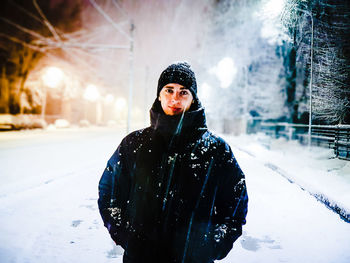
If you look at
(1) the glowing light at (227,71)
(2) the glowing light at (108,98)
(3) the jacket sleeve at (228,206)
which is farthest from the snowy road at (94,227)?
(2) the glowing light at (108,98)

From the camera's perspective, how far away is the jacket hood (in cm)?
163

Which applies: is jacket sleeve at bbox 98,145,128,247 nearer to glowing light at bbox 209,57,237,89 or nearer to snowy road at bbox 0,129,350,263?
snowy road at bbox 0,129,350,263

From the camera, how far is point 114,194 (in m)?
1.70

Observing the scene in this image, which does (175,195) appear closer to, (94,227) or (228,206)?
(228,206)

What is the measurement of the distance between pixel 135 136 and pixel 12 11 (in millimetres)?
27567

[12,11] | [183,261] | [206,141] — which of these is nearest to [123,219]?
[183,261]

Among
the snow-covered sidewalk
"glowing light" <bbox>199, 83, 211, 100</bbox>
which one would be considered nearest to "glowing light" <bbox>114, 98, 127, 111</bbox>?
"glowing light" <bbox>199, 83, 211, 100</bbox>

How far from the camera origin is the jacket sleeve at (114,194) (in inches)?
62.9

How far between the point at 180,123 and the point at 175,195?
1.63 feet

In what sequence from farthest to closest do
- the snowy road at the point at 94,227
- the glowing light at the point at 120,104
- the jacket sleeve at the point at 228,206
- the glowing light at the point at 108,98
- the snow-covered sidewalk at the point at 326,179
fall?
the glowing light at the point at 120,104 → the glowing light at the point at 108,98 → the snow-covered sidewalk at the point at 326,179 → the snowy road at the point at 94,227 → the jacket sleeve at the point at 228,206

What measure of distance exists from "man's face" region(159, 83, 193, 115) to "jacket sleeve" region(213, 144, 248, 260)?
44 centimetres

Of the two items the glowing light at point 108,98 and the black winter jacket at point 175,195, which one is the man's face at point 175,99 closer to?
the black winter jacket at point 175,195

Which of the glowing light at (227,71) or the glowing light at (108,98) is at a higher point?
the glowing light at (227,71)

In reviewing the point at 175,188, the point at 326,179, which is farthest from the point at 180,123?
the point at 326,179
